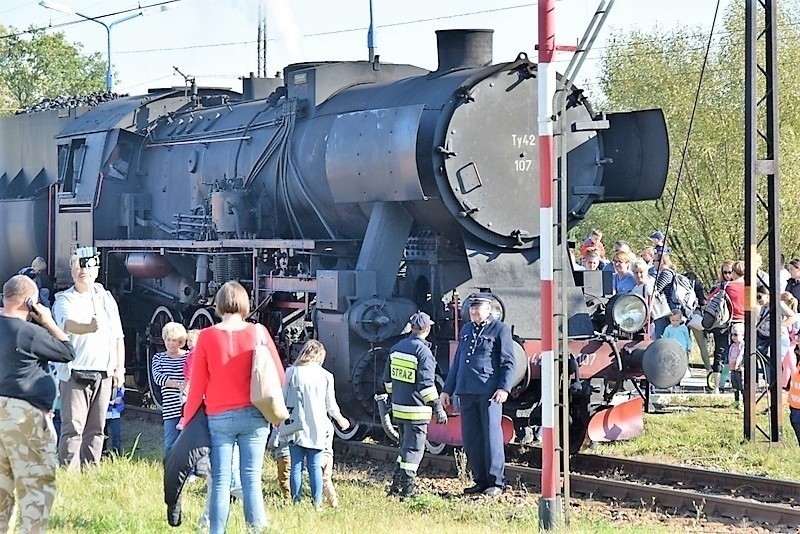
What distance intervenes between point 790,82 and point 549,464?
75.2 feet

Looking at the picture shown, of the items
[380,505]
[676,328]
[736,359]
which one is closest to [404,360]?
[380,505]

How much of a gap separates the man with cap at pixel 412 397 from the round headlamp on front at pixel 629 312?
2023 mm

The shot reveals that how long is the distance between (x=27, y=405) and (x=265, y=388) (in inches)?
58.9

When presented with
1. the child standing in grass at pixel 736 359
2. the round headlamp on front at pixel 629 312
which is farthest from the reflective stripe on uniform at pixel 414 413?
the child standing in grass at pixel 736 359

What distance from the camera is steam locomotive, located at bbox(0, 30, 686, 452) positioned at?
1126 cm

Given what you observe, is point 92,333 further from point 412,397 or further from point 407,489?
point 407,489

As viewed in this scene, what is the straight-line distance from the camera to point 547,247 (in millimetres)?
8320

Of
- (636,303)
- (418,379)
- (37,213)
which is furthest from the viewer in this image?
(37,213)

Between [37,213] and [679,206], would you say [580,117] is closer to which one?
[37,213]

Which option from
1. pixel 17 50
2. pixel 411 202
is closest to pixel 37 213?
pixel 411 202

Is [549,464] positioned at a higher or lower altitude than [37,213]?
lower

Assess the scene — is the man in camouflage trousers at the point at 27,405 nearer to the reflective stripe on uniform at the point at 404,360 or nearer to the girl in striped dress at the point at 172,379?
A: the girl in striped dress at the point at 172,379

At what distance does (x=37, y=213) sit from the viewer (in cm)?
1744

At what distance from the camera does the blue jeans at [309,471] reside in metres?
9.74
